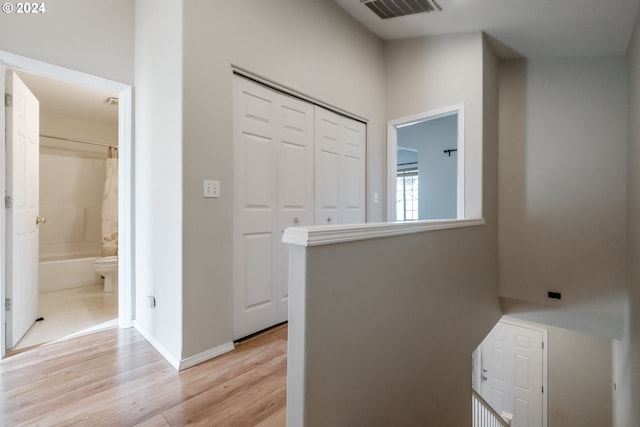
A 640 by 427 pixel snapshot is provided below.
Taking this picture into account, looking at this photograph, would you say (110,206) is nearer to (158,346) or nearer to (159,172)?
(159,172)

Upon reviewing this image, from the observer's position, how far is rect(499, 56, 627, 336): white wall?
293 centimetres

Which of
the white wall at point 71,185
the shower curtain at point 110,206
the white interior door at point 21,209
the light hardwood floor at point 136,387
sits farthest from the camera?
the white wall at point 71,185

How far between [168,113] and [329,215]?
1.56m

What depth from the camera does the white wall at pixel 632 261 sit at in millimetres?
2277

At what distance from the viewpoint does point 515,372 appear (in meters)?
4.38

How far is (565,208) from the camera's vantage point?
10.3ft

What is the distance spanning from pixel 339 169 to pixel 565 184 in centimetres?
240

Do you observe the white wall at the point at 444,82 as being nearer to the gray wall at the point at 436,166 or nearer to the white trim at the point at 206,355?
the gray wall at the point at 436,166

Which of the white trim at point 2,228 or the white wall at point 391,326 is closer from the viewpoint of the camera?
the white wall at point 391,326

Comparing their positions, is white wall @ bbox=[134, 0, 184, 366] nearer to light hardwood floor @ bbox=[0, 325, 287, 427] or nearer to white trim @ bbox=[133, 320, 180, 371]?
white trim @ bbox=[133, 320, 180, 371]

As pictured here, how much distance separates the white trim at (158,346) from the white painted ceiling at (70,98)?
266cm

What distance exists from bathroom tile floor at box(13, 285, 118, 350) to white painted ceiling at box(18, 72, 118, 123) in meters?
2.29

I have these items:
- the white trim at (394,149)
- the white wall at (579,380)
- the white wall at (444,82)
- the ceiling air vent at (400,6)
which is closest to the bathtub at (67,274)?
the white trim at (394,149)

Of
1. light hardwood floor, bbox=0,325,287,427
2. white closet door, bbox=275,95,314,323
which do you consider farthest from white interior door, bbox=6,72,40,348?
white closet door, bbox=275,95,314,323
